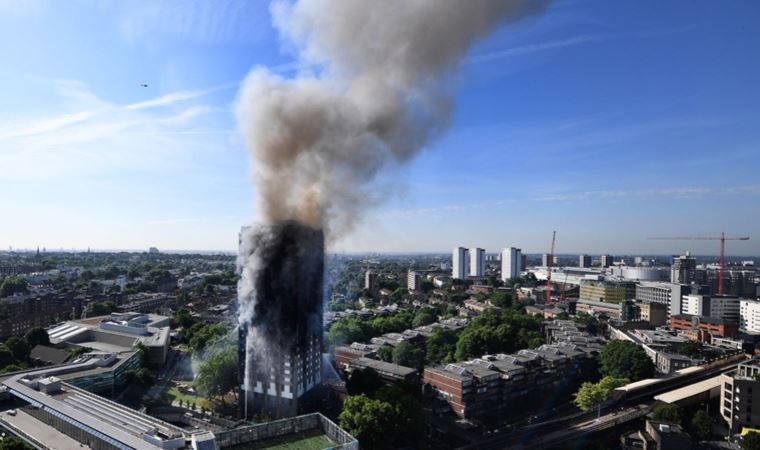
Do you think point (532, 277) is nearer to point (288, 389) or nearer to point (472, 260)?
point (472, 260)

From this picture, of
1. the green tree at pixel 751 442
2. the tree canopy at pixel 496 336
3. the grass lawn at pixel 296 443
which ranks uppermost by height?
the grass lawn at pixel 296 443

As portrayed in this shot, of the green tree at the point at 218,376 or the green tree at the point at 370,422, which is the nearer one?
the green tree at the point at 370,422

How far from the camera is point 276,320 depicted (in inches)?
818

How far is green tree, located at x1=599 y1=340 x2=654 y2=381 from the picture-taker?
28.0 metres

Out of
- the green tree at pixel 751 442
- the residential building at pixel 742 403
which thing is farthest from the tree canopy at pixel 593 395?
the green tree at pixel 751 442

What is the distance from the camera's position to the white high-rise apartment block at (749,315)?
47.4 m

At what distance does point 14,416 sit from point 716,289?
279 feet

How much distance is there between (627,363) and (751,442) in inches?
411

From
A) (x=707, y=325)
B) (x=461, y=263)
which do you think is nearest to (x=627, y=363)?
(x=707, y=325)

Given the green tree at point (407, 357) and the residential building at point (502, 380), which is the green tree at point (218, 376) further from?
the green tree at point (407, 357)

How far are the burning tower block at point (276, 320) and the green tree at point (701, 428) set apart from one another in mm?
16453

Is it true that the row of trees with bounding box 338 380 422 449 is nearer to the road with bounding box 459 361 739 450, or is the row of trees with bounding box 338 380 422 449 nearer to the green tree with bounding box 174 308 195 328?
the road with bounding box 459 361 739 450

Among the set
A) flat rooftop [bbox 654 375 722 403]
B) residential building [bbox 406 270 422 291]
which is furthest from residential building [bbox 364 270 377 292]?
flat rooftop [bbox 654 375 722 403]

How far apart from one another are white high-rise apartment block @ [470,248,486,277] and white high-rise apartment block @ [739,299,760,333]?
66746 mm
